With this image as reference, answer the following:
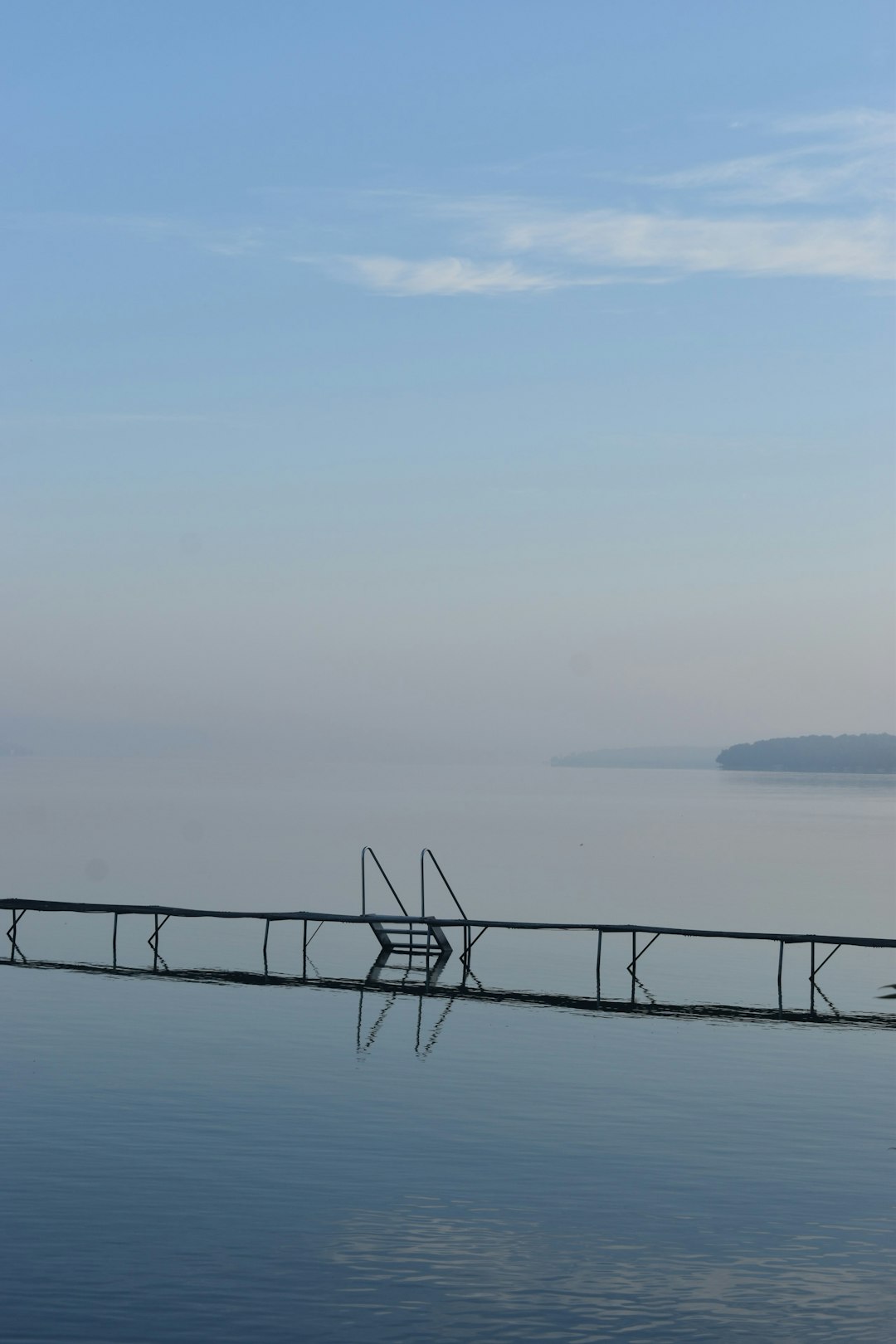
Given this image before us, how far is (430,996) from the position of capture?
157ft

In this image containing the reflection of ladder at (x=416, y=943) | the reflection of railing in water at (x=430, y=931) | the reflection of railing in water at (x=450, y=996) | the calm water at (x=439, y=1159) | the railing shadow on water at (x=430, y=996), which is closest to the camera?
the calm water at (x=439, y=1159)

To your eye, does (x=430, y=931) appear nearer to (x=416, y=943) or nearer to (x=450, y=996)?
(x=416, y=943)

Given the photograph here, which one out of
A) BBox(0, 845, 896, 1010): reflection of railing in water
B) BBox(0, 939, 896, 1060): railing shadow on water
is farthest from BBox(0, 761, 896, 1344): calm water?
BBox(0, 845, 896, 1010): reflection of railing in water

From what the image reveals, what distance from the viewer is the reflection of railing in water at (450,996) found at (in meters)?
43.6

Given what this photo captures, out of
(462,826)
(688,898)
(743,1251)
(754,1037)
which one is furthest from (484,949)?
(462,826)

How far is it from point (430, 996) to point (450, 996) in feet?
2.30

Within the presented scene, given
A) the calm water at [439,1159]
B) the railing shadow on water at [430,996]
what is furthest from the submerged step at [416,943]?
the calm water at [439,1159]

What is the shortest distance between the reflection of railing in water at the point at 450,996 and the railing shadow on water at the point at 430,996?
3 centimetres

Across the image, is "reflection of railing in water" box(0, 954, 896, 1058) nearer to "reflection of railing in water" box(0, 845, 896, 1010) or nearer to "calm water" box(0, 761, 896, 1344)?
"calm water" box(0, 761, 896, 1344)

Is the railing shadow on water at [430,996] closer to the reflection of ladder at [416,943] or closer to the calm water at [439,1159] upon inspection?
the calm water at [439,1159]

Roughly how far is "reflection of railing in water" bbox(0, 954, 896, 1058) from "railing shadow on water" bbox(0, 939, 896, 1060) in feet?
0.09

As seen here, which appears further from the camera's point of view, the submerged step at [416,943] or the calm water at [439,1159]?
the submerged step at [416,943]

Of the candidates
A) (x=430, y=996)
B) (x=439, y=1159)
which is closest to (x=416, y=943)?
(x=430, y=996)

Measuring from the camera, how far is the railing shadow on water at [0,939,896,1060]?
43156 mm
